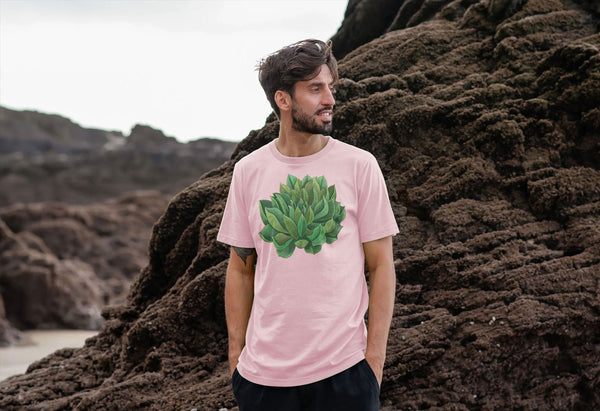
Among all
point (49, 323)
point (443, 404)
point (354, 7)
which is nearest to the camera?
point (443, 404)

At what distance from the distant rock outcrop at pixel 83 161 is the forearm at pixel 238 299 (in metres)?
33.0

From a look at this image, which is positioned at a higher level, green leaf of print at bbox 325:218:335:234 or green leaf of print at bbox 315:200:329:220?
green leaf of print at bbox 315:200:329:220

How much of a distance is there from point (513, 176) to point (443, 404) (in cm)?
132

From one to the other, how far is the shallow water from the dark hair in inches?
259

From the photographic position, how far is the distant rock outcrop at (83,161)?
3466 cm

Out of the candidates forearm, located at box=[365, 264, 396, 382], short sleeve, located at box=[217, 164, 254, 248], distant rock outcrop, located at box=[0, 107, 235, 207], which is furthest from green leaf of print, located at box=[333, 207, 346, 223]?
distant rock outcrop, located at box=[0, 107, 235, 207]

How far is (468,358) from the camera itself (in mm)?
2924

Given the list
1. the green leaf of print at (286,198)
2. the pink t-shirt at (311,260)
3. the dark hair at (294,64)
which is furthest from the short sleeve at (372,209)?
the dark hair at (294,64)

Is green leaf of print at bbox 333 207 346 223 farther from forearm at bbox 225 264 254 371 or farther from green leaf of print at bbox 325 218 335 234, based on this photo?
forearm at bbox 225 264 254 371

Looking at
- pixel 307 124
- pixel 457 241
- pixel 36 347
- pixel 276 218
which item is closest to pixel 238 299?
pixel 276 218

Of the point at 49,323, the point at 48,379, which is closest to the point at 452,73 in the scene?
the point at 48,379

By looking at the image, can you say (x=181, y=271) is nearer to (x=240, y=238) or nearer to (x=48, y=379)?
(x=48, y=379)

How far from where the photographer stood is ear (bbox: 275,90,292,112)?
204cm

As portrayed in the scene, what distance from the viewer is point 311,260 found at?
75.3 inches
